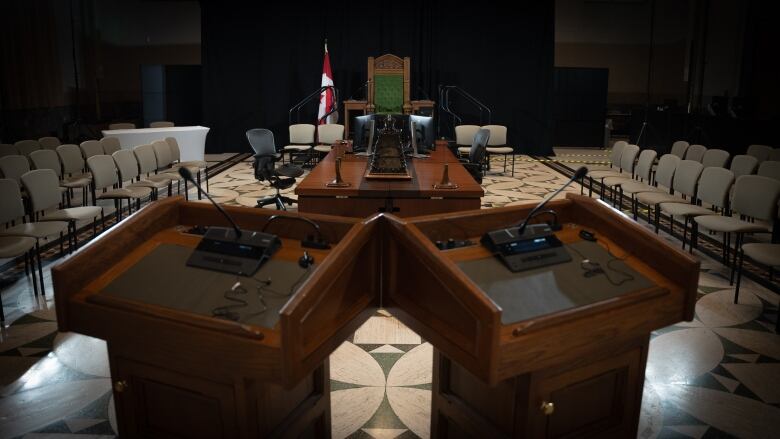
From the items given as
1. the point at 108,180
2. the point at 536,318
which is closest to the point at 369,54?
the point at 108,180

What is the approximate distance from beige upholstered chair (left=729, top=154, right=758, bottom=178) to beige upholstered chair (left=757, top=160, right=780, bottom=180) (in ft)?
1.02

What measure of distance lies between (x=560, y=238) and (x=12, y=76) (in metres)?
10.3

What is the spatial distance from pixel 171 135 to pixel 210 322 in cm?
871

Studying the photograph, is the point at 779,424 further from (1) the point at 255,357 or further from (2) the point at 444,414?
(1) the point at 255,357

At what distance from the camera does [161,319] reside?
6.03ft

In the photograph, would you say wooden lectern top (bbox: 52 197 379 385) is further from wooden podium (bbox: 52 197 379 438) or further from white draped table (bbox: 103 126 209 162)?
white draped table (bbox: 103 126 209 162)

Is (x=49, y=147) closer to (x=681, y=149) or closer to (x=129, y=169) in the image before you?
(x=129, y=169)

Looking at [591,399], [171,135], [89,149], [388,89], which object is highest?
[388,89]

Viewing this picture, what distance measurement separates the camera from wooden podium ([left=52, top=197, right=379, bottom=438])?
1.72m

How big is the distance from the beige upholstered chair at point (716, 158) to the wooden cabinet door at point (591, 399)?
539cm

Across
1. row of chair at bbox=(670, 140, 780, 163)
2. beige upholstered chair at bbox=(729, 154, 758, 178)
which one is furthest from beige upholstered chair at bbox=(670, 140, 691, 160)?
beige upholstered chair at bbox=(729, 154, 758, 178)

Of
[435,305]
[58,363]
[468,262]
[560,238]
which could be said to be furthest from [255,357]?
[58,363]

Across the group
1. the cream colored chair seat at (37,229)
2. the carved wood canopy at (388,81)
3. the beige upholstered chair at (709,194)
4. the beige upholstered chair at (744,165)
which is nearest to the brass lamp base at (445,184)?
the beige upholstered chair at (709,194)

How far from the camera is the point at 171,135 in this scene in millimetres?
9781
